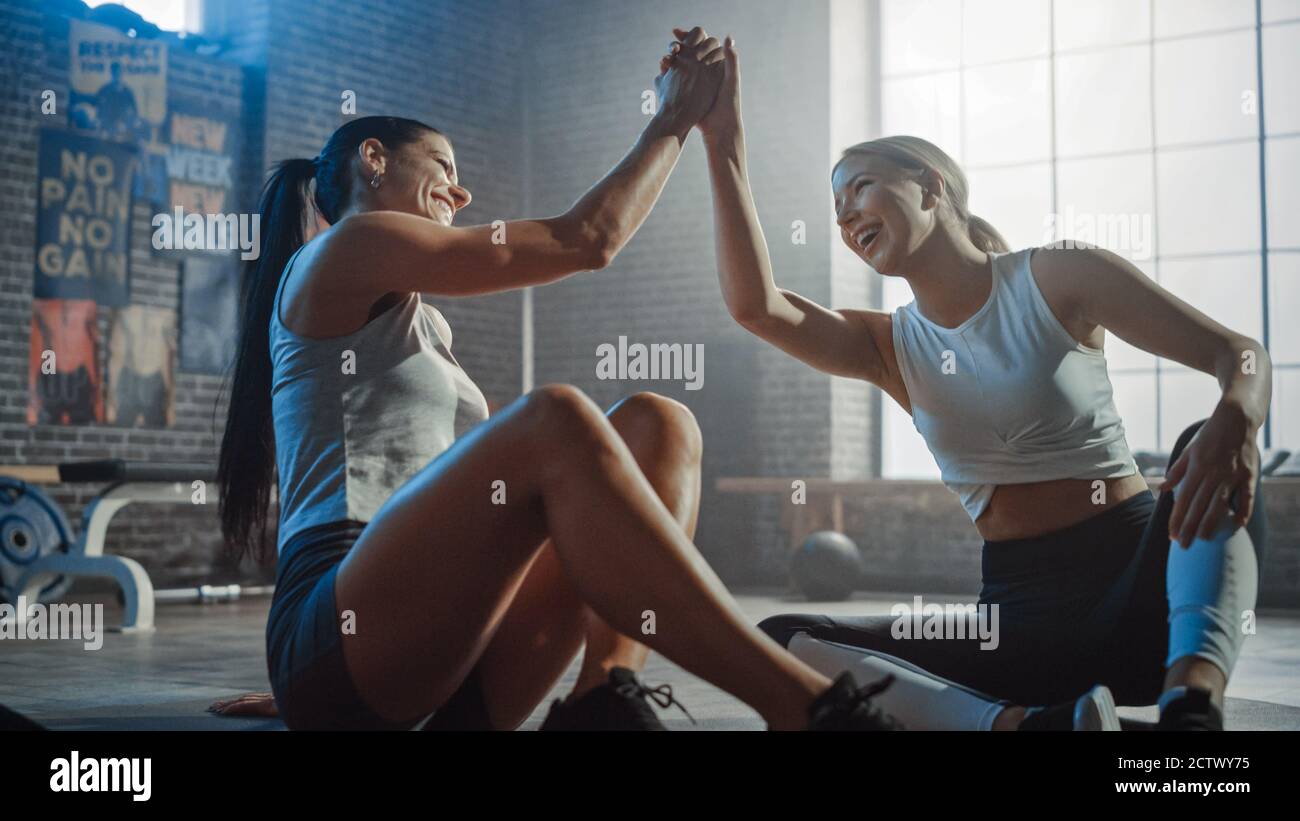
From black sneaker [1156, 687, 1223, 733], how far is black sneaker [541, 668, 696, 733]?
562 millimetres

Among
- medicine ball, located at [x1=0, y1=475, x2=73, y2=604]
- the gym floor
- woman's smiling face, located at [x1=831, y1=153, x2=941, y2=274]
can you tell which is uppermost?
woman's smiling face, located at [x1=831, y1=153, x2=941, y2=274]

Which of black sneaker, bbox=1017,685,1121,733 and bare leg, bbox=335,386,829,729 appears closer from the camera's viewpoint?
bare leg, bbox=335,386,829,729

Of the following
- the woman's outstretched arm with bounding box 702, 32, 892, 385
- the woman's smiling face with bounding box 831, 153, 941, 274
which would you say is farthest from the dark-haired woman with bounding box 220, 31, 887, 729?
the woman's smiling face with bounding box 831, 153, 941, 274

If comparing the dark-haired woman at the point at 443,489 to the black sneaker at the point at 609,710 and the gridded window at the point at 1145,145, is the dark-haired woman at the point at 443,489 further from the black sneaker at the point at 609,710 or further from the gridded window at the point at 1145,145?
the gridded window at the point at 1145,145

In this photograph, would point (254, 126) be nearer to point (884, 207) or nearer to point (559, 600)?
point (884, 207)

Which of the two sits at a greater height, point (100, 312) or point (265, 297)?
point (100, 312)

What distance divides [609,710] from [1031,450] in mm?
717

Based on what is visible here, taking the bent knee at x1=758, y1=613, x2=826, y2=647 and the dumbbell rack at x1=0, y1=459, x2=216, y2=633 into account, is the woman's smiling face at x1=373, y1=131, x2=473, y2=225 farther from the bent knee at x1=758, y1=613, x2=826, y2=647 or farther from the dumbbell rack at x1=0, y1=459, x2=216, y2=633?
→ the dumbbell rack at x1=0, y1=459, x2=216, y2=633

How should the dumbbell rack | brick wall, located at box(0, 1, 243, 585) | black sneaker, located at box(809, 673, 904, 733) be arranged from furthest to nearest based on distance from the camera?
brick wall, located at box(0, 1, 243, 585)
the dumbbell rack
black sneaker, located at box(809, 673, 904, 733)

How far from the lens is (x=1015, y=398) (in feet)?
6.02

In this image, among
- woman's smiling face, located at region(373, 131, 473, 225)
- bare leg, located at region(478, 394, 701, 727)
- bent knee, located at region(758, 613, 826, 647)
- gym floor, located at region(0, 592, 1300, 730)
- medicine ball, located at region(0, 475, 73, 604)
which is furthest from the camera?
medicine ball, located at region(0, 475, 73, 604)

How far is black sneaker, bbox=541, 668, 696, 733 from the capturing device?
1543 mm

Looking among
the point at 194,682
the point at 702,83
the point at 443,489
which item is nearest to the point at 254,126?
the point at 194,682
